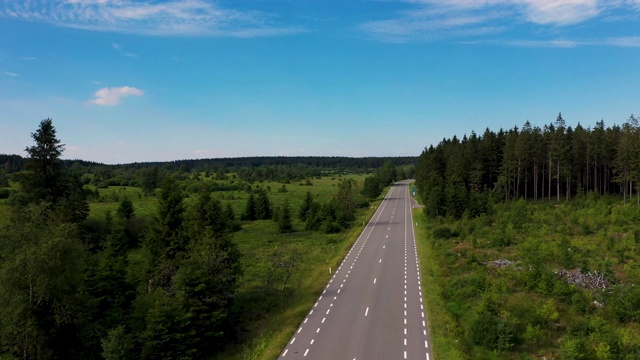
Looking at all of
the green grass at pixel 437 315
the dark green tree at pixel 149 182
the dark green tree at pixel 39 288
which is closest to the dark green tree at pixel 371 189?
the dark green tree at pixel 149 182

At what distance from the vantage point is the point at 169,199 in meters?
34.9

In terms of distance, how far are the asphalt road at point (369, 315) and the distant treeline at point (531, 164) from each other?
27200 millimetres

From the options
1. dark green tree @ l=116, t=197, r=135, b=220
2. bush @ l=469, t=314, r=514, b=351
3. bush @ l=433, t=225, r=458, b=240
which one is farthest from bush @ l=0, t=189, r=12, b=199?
bush @ l=469, t=314, r=514, b=351

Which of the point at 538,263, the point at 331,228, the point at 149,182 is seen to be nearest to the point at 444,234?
the point at 331,228

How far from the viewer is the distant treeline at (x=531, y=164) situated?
68.4 metres

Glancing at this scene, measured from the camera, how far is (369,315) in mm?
28422

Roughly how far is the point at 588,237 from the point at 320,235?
36.6 metres

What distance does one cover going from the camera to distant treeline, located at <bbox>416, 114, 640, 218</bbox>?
6838cm

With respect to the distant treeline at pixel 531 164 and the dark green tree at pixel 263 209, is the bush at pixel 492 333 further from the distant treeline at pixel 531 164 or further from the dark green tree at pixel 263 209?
the dark green tree at pixel 263 209

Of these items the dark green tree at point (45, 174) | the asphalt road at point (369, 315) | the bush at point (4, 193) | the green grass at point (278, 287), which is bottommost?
the green grass at point (278, 287)

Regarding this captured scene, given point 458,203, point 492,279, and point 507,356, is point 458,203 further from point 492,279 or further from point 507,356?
point 507,356

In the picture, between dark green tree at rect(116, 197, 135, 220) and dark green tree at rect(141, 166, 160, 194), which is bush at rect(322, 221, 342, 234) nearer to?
dark green tree at rect(116, 197, 135, 220)

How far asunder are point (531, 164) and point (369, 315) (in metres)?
64.1

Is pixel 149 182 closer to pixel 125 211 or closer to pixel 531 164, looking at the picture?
pixel 125 211
